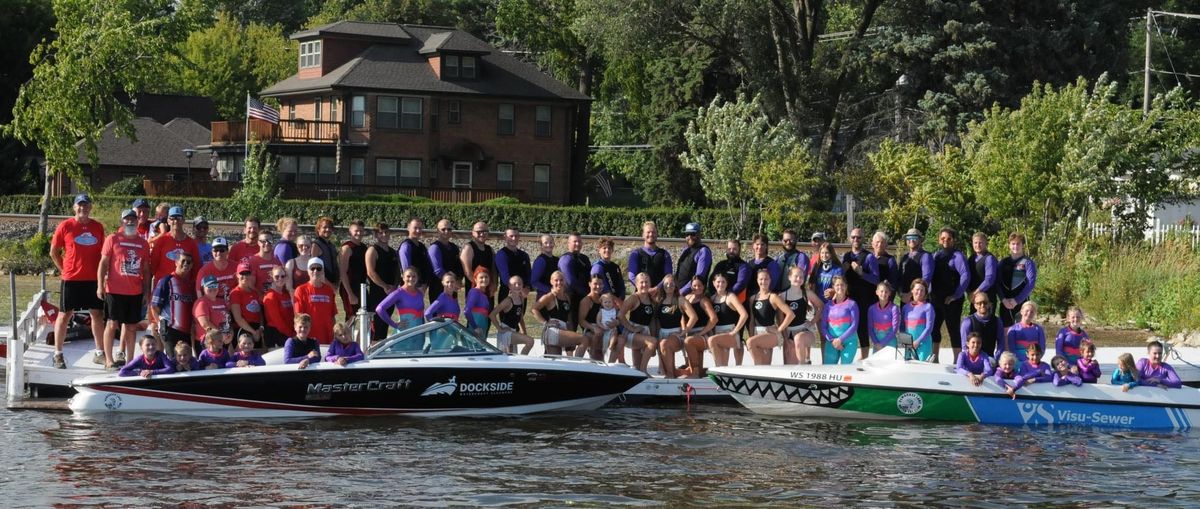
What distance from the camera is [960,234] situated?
34.9 meters

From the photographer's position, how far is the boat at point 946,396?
15406mm

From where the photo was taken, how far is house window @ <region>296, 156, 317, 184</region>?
54.7m

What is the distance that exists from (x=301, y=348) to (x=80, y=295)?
9.28ft

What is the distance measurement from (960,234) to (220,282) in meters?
23.4

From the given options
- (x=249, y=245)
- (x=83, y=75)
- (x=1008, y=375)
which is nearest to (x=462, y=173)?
(x=83, y=75)

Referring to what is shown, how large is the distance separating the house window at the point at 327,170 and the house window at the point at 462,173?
475 centimetres

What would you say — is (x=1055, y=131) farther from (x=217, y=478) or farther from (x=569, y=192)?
(x=569, y=192)

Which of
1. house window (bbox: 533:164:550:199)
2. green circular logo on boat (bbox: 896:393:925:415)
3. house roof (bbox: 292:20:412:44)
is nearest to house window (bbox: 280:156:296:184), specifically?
house roof (bbox: 292:20:412:44)

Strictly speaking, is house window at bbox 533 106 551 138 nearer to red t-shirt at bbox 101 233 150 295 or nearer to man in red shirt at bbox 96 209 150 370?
man in red shirt at bbox 96 209 150 370

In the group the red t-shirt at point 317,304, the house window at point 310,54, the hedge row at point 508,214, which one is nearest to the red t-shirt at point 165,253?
the red t-shirt at point 317,304

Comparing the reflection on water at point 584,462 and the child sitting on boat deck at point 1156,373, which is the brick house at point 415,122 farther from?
the child sitting on boat deck at point 1156,373

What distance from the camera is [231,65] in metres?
75.9

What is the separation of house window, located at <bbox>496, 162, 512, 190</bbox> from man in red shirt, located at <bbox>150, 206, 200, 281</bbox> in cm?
4034

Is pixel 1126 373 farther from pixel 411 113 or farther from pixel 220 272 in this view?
pixel 411 113
